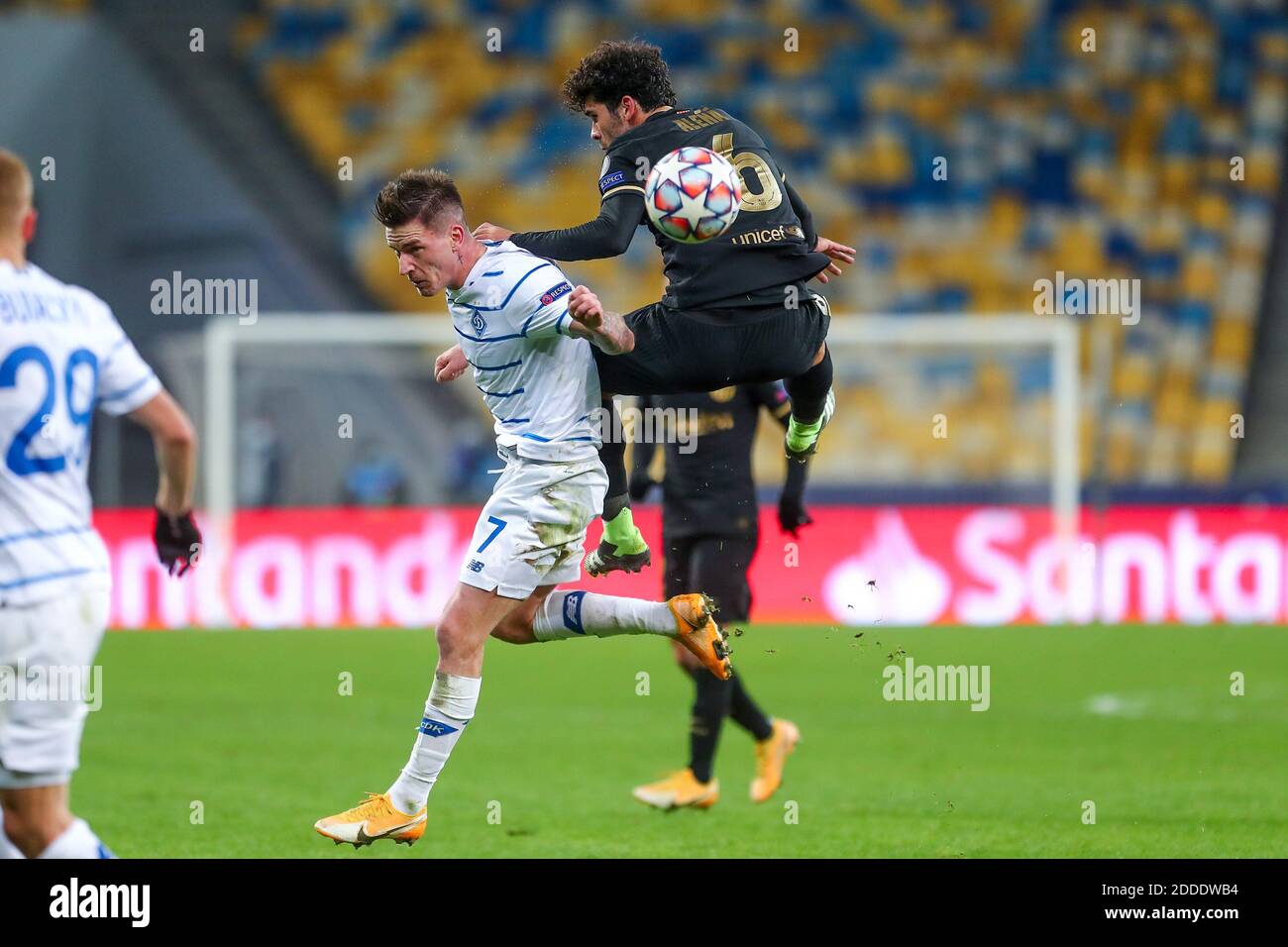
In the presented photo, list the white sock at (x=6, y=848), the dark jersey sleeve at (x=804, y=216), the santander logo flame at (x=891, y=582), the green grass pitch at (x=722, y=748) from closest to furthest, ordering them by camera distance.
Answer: the white sock at (x=6, y=848)
the dark jersey sleeve at (x=804, y=216)
the green grass pitch at (x=722, y=748)
the santander logo flame at (x=891, y=582)

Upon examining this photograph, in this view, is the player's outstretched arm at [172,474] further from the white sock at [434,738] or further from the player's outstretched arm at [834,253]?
the player's outstretched arm at [834,253]

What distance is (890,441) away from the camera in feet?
60.8

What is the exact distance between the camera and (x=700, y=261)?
6035 millimetres

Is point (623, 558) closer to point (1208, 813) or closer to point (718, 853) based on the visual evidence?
point (718, 853)

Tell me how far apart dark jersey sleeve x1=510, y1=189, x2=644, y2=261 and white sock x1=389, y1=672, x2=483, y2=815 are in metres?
1.39

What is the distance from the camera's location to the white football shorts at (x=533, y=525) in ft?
19.1

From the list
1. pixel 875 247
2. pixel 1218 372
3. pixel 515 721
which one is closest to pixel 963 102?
pixel 875 247

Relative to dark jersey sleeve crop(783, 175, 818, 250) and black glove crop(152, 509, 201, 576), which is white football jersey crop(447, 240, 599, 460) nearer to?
dark jersey sleeve crop(783, 175, 818, 250)

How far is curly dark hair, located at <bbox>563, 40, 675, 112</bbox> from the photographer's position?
601 cm

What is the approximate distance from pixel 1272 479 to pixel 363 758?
Answer: 10819 mm

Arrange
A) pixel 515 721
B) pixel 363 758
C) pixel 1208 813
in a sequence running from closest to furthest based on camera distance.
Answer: pixel 1208 813
pixel 363 758
pixel 515 721

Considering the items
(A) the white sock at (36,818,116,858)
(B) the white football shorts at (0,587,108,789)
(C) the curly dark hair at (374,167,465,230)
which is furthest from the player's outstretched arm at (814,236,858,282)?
(A) the white sock at (36,818,116,858)
